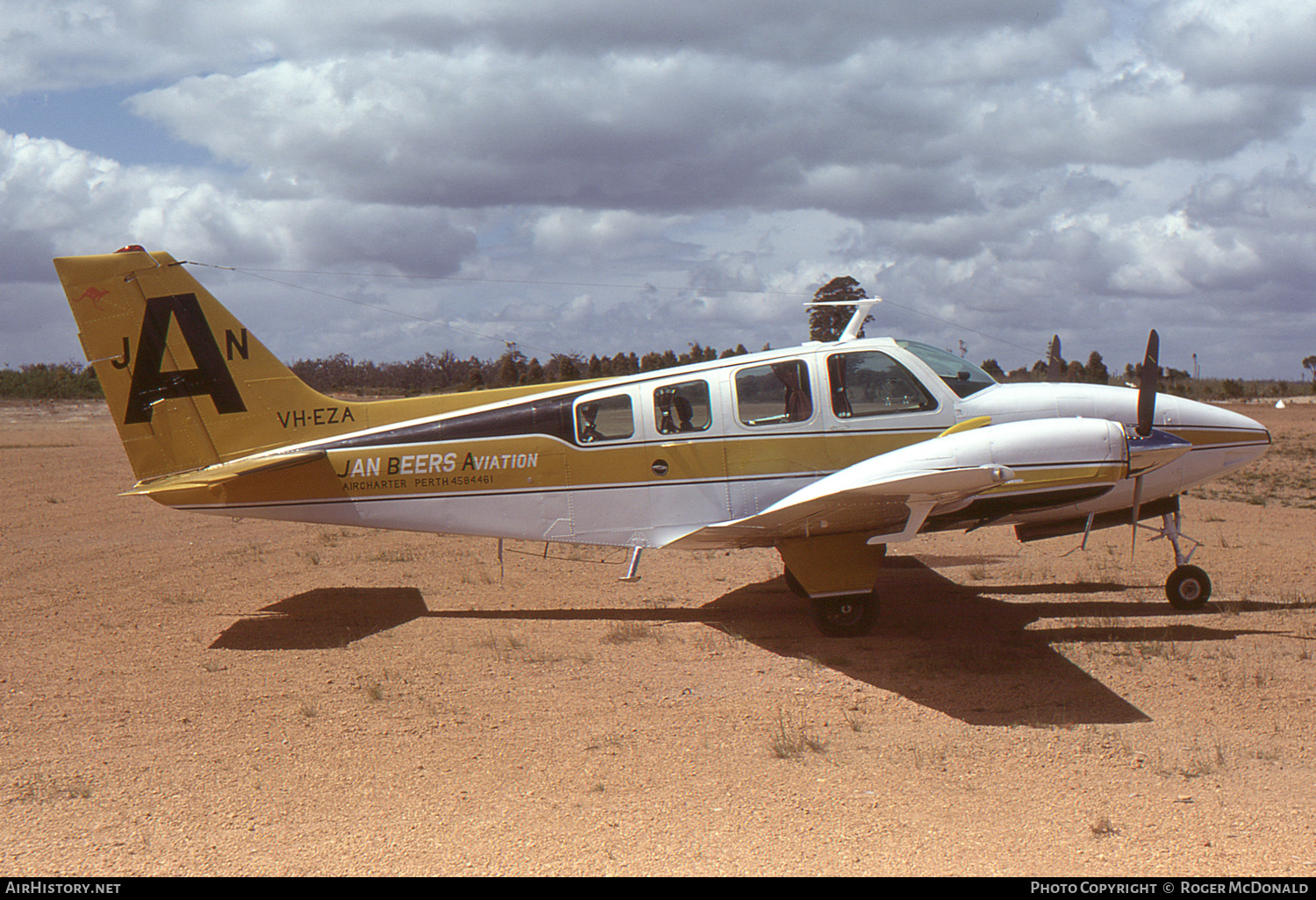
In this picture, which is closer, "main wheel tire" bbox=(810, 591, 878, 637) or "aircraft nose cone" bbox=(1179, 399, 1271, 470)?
"main wheel tire" bbox=(810, 591, 878, 637)

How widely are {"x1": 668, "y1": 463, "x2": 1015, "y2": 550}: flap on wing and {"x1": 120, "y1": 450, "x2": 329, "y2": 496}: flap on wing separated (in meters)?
3.89

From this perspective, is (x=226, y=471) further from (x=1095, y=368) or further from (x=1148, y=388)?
(x=1095, y=368)

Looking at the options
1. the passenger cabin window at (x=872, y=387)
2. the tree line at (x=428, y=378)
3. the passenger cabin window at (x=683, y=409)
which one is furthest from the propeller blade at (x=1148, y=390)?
the tree line at (x=428, y=378)

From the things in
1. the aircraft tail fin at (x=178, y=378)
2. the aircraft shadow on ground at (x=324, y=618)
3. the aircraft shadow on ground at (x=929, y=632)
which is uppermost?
the aircraft tail fin at (x=178, y=378)

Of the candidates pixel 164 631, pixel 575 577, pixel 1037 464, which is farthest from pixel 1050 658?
pixel 164 631

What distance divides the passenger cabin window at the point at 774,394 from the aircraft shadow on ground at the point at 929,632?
7.04 feet

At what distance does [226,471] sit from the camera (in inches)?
347

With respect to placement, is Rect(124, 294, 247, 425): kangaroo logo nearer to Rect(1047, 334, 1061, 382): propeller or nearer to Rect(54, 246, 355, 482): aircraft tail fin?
Rect(54, 246, 355, 482): aircraft tail fin

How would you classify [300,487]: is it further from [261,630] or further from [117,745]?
[117,745]

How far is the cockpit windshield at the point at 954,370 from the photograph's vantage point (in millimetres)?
8375

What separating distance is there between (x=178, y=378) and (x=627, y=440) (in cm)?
486

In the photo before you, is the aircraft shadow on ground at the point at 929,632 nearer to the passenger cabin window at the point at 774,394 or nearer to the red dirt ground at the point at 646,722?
the red dirt ground at the point at 646,722

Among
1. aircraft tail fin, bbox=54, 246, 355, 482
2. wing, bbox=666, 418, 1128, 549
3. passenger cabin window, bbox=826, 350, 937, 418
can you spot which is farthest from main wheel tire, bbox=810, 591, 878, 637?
aircraft tail fin, bbox=54, 246, 355, 482

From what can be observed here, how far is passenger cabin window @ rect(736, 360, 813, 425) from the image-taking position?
27.1ft
